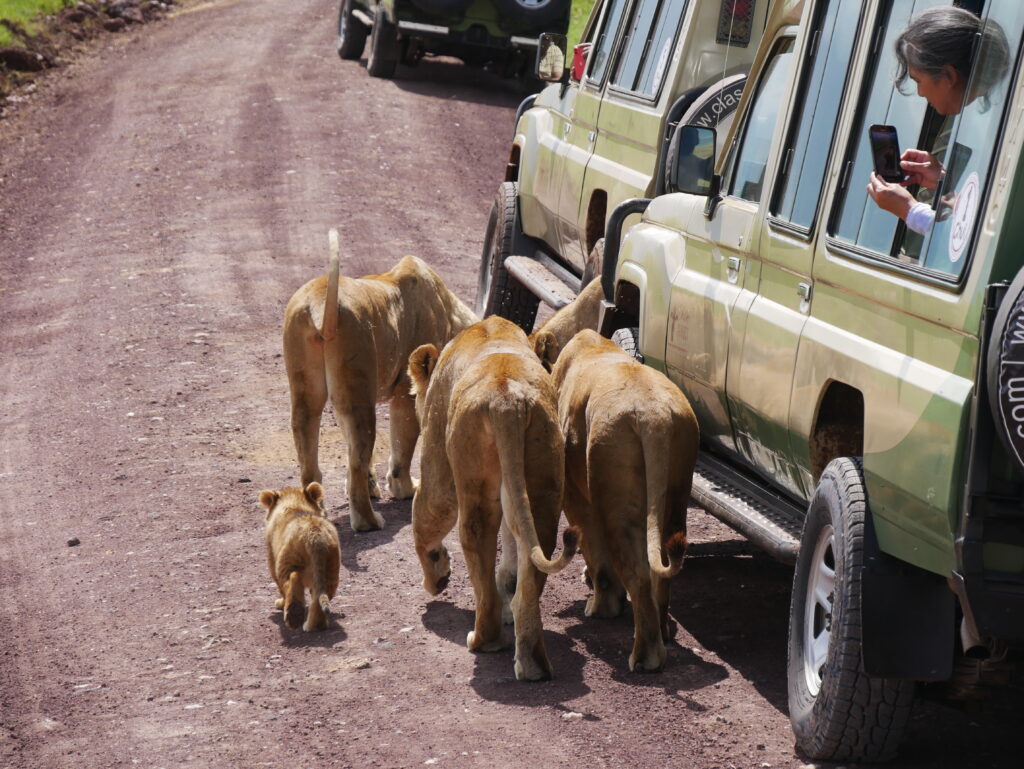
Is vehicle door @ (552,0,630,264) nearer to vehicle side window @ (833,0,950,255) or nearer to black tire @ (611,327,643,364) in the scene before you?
black tire @ (611,327,643,364)

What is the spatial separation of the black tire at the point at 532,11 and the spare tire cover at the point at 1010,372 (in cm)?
1693

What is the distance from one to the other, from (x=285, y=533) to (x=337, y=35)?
19938 mm

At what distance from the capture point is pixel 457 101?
67.5 ft

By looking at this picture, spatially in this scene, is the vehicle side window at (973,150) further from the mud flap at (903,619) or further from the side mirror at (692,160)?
the side mirror at (692,160)

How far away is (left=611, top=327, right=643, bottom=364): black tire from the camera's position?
689 cm

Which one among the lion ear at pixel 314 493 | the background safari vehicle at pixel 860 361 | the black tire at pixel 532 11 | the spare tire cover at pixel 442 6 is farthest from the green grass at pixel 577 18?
the background safari vehicle at pixel 860 361

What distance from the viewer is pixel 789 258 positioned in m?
5.24

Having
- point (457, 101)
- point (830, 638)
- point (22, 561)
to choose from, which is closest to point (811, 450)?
point (830, 638)

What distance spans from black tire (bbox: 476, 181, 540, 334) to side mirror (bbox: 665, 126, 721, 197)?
13.3 ft

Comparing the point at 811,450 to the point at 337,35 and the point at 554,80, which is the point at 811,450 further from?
the point at 337,35

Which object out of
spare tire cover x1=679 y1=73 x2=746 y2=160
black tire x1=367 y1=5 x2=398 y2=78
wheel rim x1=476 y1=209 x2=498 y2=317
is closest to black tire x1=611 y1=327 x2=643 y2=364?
spare tire cover x1=679 y1=73 x2=746 y2=160

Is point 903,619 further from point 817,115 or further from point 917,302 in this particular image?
point 817,115

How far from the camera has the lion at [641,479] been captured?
550 cm

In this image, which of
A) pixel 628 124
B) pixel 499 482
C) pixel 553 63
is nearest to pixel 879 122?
pixel 499 482
